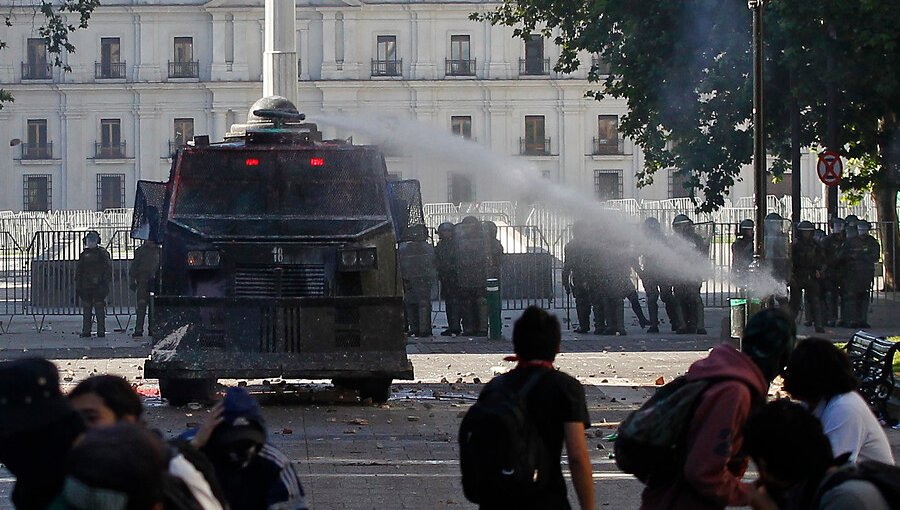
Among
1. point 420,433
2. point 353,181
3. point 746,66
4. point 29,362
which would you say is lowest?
point 420,433

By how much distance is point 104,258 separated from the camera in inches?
960

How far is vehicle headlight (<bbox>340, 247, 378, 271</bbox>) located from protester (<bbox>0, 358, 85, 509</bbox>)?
33.4ft

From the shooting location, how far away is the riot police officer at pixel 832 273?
24547mm

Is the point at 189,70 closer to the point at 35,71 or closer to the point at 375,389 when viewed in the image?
the point at 35,71

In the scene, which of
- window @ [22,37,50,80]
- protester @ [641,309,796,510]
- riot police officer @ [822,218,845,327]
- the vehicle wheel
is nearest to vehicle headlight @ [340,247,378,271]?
the vehicle wheel

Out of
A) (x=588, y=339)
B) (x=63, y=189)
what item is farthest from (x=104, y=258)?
(x=63, y=189)

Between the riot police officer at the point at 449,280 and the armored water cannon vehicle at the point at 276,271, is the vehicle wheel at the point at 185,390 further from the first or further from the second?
the riot police officer at the point at 449,280

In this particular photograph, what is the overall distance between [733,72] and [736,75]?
3.2 inches

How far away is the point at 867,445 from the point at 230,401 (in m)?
2.42

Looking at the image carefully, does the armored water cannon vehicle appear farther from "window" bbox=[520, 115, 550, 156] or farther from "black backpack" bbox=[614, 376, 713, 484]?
"window" bbox=[520, 115, 550, 156]

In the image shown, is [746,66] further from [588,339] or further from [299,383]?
[299,383]

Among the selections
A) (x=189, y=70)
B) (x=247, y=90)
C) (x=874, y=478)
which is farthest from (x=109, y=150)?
(x=874, y=478)

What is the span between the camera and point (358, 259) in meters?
14.4

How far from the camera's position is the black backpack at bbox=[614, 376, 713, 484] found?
16.9ft
